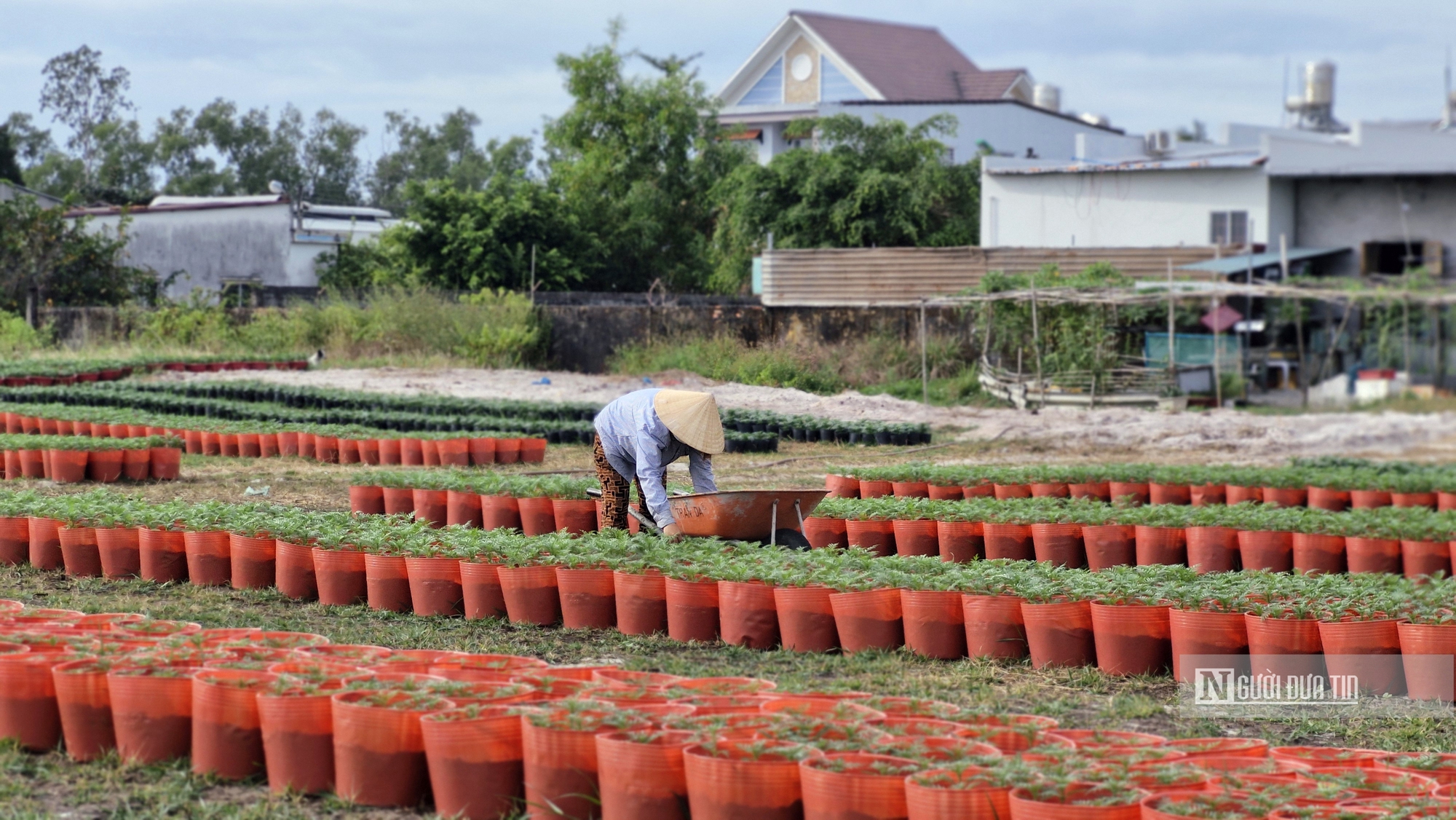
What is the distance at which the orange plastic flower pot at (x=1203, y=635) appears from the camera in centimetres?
696

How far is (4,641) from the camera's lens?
6023 mm

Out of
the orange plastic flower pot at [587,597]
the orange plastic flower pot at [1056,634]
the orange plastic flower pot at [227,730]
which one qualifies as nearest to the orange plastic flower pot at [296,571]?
the orange plastic flower pot at [587,597]

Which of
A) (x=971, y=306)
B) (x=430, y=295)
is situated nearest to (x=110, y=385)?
(x=430, y=295)

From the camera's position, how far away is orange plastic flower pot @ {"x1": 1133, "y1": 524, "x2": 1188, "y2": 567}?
10289mm

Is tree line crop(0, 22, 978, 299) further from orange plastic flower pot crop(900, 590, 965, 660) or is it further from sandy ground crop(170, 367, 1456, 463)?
orange plastic flower pot crop(900, 590, 965, 660)

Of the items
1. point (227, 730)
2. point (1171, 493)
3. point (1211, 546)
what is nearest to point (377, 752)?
point (227, 730)

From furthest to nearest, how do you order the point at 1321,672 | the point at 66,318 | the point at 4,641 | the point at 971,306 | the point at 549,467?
the point at 66,318, the point at 971,306, the point at 549,467, the point at 1321,672, the point at 4,641

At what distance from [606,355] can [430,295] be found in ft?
14.9

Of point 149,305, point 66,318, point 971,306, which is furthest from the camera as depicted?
point 149,305

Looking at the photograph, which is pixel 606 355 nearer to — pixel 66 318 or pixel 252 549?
pixel 66 318

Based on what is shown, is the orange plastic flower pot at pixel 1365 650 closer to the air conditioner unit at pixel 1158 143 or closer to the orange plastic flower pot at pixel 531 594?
the orange plastic flower pot at pixel 531 594

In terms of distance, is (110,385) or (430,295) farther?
(430,295)

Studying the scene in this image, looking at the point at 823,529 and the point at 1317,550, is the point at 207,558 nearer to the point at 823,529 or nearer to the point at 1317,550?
the point at 823,529

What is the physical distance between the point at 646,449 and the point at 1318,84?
38580 mm
